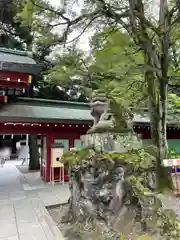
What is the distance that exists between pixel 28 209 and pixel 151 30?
18.2ft

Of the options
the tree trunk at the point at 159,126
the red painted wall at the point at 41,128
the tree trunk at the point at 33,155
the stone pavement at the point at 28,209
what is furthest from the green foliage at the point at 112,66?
the tree trunk at the point at 33,155

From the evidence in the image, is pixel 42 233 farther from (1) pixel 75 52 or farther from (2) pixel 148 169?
(1) pixel 75 52

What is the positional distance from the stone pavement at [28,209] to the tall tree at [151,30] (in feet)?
9.72

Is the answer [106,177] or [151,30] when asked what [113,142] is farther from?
[151,30]

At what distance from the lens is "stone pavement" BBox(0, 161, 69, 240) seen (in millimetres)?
3697

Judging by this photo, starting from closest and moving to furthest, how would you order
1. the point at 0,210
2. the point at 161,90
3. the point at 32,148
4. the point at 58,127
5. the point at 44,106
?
the point at 0,210 → the point at 161,90 → the point at 58,127 → the point at 44,106 → the point at 32,148

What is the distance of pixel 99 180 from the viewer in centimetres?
384

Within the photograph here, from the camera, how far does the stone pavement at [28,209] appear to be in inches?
146

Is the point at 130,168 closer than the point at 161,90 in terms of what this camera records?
Yes

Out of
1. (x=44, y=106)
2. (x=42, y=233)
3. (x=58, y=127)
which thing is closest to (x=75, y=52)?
(x=58, y=127)

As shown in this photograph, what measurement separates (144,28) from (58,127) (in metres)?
4.95

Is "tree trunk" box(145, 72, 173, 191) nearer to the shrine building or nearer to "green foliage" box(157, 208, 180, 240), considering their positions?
"green foliage" box(157, 208, 180, 240)

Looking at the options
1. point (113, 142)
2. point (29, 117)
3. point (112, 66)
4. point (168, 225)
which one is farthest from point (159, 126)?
point (29, 117)

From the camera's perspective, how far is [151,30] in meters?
5.73
